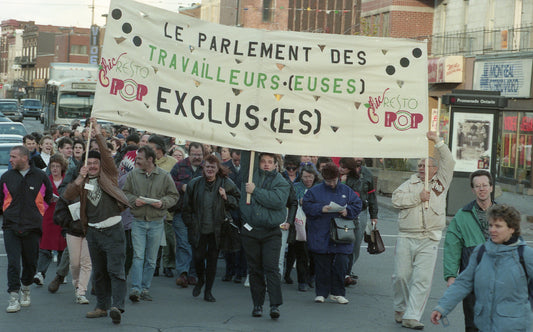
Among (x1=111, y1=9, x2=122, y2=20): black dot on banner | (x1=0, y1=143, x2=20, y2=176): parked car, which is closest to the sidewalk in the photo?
(x1=0, y1=143, x2=20, y2=176): parked car

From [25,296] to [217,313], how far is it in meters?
2.09

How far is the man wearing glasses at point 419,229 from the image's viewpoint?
30.0 ft

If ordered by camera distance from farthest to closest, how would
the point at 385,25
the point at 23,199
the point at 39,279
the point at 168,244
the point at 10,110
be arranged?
the point at 10,110 < the point at 385,25 < the point at 168,244 < the point at 39,279 < the point at 23,199

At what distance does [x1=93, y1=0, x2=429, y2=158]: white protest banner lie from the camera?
9180 mm

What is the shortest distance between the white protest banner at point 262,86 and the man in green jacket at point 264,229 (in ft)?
1.64

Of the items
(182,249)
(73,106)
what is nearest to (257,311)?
(182,249)

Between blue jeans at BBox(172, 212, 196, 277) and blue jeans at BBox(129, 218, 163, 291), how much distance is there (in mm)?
1041

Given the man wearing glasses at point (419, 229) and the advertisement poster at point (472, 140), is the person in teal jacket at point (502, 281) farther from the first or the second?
the advertisement poster at point (472, 140)

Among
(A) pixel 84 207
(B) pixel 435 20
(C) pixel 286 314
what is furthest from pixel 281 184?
(B) pixel 435 20

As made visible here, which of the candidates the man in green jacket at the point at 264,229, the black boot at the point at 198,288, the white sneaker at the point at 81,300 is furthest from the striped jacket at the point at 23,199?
the man in green jacket at the point at 264,229

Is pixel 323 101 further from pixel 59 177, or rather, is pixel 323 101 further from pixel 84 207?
pixel 59 177

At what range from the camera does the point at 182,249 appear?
11570 millimetres

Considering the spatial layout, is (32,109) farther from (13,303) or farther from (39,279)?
(13,303)

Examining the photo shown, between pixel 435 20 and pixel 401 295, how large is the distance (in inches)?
1182
